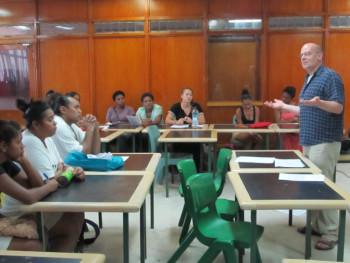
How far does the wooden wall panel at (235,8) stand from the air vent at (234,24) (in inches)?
3.1

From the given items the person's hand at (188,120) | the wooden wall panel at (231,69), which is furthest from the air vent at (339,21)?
the person's hand at (188,120)

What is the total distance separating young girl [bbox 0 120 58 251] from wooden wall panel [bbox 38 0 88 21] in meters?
5.27

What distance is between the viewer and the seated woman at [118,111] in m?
6.38

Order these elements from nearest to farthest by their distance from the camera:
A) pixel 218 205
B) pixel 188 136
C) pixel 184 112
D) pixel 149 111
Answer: pixel 218 205 < pixel 188 136 < pixel 184 112 < pixel 149 111

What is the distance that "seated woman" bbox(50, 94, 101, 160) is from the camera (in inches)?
124

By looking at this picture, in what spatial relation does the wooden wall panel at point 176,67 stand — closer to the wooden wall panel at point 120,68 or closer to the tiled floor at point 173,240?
the wooden wall panel at point 120,68

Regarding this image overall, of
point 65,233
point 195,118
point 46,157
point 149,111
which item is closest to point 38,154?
point 46,157

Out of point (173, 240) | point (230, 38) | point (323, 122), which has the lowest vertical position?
point (173, 240)

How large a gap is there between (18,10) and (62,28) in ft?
2.70

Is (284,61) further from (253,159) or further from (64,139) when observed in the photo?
(64,139)

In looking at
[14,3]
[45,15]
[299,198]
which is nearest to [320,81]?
[299,198]

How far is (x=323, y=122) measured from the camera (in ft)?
10.3

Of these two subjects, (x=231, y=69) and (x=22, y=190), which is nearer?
(x=22, y=190)

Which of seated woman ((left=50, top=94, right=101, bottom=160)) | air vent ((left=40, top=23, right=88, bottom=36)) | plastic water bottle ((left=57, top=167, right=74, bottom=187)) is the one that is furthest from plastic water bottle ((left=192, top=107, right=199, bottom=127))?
plastic water bottle ((left=57, top=167, right=74, bottom=187))
